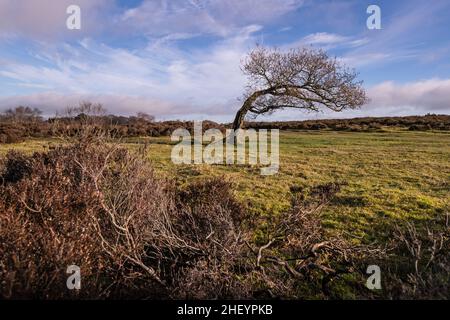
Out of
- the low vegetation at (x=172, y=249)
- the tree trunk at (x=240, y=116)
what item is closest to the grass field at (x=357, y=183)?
the low vegetation at (x=172, y=249)

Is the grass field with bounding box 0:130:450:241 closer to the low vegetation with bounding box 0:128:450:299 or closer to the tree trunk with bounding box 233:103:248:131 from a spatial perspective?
the low vegetation with bounding box 0:128:450:299

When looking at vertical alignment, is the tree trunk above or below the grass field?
above

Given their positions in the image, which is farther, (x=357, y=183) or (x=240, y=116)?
(x=240, y=116)

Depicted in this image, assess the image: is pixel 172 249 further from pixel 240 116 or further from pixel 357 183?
pixel 240 116

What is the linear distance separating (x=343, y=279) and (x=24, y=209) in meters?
4.79

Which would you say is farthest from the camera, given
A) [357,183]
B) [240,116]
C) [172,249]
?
[240,116]

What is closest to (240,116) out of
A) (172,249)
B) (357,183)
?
(357,183)

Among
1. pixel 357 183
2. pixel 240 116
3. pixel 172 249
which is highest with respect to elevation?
pixel 240 116

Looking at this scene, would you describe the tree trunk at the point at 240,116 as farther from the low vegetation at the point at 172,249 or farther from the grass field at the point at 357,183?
the low vegetation at the point at 172,249

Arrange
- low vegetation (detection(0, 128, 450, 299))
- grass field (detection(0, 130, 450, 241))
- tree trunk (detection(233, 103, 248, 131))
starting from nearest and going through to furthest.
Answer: low vegetation (detection(0, 128, 450, 299))
grass field (detection(0, 130, 450, 241))
tree trunk (detection(233, 103, 248, 131))

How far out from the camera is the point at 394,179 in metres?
11.0

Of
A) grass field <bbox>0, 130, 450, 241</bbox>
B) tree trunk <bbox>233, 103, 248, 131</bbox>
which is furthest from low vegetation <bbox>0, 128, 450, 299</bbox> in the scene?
tree trunk <bbox>233, 103, 248, 131</bbox>
